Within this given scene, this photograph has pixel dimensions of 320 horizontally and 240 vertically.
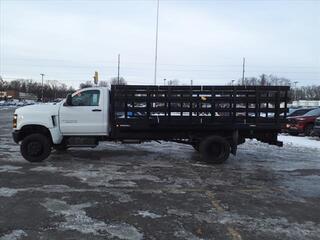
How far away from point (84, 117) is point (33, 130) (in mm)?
1534

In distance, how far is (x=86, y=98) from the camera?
13.7 meters

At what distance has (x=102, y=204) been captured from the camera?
8.16m

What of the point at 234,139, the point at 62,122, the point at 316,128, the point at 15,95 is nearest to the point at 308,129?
the point at 316,128

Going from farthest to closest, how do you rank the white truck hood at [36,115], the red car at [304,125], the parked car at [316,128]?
the red car at [304,125] < the parked car at [316,128] < the white truck hood at [36,115]

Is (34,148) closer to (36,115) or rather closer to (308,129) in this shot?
(36,115)

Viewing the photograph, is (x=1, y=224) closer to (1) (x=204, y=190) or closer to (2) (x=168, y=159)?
(1) (x=204, y=190)

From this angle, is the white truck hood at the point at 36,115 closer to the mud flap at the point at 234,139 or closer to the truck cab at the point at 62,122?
the truck cab at the point at 62,122

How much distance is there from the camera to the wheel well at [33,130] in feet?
44.2

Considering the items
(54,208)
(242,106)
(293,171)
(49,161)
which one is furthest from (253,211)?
(49,161)

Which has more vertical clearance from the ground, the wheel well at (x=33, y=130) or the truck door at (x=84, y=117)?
the truck door at (x=84, y=117)

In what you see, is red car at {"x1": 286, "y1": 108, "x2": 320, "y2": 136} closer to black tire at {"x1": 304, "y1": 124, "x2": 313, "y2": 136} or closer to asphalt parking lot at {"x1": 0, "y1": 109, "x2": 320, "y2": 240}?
black tire at {"x1": 304, "y1": 124, "x2": 313, "y2": 136}

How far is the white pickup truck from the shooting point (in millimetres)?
13422

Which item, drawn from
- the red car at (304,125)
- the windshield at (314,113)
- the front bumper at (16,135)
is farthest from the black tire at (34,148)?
the windshield at (314,113)

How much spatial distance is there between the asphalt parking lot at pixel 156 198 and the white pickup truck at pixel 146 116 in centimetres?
64
